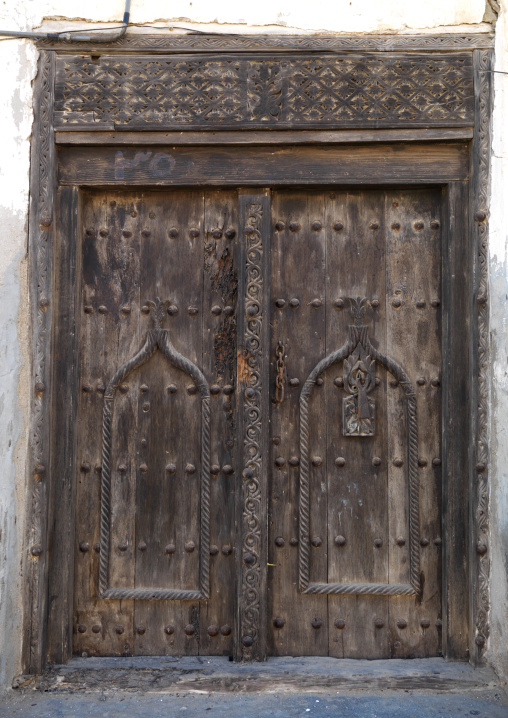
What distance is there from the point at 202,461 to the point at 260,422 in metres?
0.28

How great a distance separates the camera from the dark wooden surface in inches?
91.1

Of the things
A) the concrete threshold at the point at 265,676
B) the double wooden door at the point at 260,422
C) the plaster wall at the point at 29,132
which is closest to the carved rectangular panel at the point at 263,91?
the plaster wall at the point at 29,132

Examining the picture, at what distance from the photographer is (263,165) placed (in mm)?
2324

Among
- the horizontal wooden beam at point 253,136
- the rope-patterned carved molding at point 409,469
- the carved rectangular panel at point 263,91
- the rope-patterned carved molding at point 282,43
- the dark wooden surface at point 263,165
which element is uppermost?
the rope-patterned carved molding at point 282,43

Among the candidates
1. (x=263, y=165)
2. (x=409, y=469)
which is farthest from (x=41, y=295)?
(x=409, y=469)

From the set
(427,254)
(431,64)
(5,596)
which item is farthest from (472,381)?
(5,596)

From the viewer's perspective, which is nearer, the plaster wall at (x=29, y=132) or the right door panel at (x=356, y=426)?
the plaster wall at (x=29, y=132)

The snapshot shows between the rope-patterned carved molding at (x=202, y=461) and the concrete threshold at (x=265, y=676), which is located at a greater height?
the rope-patterned carved molding at (x=202, y=461)

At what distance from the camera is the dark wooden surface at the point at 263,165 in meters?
2.31

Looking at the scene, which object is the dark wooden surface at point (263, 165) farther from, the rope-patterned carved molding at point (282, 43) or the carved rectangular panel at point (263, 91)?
the rope-patterned carved molding at point (282, 43)

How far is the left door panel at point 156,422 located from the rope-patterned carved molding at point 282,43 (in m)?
0.53

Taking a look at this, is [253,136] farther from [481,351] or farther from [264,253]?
[481,351]

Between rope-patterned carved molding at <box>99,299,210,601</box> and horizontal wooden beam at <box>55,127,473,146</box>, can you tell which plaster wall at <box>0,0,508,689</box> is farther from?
rope-patterned carved molding at <box>99,299,210,601</box>

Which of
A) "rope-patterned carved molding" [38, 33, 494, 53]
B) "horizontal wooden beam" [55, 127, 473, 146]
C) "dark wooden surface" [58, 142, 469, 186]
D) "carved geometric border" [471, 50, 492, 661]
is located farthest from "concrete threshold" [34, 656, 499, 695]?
"rope-patterned carved molding" [38, 33, 494, 53]
